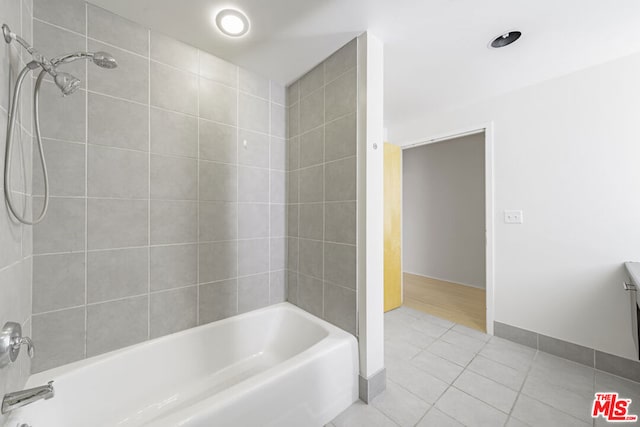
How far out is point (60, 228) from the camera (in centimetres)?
117

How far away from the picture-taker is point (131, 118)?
1.35 m

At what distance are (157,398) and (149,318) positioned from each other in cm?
44

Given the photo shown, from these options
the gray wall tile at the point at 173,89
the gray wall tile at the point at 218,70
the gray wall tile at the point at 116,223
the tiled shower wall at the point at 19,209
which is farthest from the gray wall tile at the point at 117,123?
the gray wall tile at the point at 218,70

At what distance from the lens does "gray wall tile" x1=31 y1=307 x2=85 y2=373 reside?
1.13 meters

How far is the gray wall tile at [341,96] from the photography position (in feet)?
4.99

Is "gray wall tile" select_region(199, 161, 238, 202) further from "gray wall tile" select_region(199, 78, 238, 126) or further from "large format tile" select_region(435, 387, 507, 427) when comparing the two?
"large format tile" select_region(435, 387, 507, 427)

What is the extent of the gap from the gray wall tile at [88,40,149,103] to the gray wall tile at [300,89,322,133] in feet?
3.32

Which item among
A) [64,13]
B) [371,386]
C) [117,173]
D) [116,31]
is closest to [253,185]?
[117,173]

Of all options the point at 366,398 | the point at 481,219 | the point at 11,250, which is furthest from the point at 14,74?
the point at 481,219

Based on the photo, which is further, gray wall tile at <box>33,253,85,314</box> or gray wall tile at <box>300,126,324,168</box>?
gray wall tile at <box>300,126,324,168</box>

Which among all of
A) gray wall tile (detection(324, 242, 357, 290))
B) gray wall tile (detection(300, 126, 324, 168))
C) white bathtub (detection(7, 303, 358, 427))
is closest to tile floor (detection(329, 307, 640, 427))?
white bathtub (detection(7, 303, 358, 427))

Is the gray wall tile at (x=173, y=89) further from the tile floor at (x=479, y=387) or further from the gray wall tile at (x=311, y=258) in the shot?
the tile floor at (x=479, y=387)

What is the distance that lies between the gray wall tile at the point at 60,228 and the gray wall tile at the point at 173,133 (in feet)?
1.60

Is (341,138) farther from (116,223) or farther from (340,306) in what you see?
(116,223)
